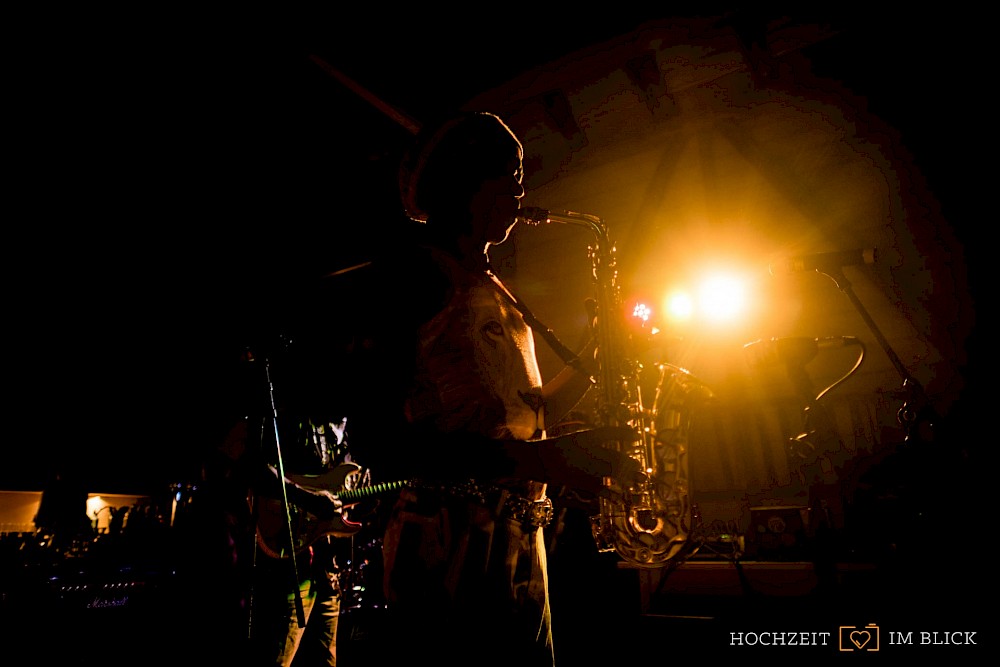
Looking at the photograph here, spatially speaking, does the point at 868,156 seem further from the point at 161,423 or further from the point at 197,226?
the point at 161,423

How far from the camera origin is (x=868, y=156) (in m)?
4.94

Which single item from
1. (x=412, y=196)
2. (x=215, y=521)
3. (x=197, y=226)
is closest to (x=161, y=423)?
(x=197, y=226)

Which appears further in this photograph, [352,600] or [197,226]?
[197,226]

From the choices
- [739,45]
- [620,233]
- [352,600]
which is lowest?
[352,600]

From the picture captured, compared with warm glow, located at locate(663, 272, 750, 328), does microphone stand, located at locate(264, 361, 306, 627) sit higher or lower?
lower

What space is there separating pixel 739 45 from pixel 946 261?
2.90 meters

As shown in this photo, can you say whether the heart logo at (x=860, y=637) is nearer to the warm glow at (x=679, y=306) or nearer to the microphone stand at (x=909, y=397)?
the microphone stand at (x=909, y=397)

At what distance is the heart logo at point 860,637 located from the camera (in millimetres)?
2775

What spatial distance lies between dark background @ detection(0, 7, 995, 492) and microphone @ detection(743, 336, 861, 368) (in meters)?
1.26

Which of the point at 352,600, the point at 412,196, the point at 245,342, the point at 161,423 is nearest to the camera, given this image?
the point at 412,196

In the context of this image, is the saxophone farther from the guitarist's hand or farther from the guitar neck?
the guitarist's hand

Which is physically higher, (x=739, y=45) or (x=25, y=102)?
(x=739, y=45)

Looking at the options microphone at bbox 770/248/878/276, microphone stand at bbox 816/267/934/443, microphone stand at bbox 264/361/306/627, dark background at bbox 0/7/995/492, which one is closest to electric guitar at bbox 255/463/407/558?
dark background at bbox 0/7/995/492

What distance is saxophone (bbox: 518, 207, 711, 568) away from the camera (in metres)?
2.10
